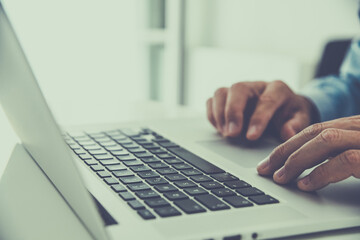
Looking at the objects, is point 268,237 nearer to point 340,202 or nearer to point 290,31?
point 340,202

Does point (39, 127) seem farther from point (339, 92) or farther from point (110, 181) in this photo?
point (339, 92)

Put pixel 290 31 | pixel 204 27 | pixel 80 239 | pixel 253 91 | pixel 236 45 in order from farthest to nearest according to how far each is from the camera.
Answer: pixel 204 27, pixel 236 45, pixel 290 31, pixel 253 91, pixel 80 239

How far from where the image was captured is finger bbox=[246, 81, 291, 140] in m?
0.68

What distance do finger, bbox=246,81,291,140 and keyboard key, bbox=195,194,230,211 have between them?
28 centimetres

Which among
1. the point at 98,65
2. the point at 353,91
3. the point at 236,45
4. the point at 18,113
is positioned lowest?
the point at 98,65

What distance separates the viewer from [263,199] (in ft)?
1.36

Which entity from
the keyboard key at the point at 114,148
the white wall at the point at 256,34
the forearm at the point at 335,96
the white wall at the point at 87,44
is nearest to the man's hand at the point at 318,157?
the keyboard key at the point at 114,148

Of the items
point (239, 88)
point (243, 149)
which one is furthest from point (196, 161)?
point (239, 88)

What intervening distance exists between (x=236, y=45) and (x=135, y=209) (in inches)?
103

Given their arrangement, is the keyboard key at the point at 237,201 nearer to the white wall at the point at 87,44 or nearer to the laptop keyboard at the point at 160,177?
the laptop keyboard at the point at 160,177

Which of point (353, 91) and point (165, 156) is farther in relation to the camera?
point (353, 91)

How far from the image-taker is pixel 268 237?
1.17 ft

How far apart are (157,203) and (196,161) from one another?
0.56 feet

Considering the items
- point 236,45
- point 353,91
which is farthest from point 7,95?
point 236,45
